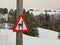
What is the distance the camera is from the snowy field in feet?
20.7

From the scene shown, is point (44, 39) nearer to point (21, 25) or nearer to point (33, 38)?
point (33, 38)

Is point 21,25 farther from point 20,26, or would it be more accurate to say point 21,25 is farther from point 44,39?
point 44,39

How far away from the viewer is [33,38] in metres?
6.43

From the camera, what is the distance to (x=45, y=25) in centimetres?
631

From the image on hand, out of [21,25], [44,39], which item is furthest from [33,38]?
[21,25]

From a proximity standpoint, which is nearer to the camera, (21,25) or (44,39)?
(21,25)

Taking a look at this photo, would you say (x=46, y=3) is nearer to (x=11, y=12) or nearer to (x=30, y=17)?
(x=30, y=17)

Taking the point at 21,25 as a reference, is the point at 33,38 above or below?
below

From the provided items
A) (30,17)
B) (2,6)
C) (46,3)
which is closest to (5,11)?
(2,6)

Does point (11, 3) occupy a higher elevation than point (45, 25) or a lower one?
higher

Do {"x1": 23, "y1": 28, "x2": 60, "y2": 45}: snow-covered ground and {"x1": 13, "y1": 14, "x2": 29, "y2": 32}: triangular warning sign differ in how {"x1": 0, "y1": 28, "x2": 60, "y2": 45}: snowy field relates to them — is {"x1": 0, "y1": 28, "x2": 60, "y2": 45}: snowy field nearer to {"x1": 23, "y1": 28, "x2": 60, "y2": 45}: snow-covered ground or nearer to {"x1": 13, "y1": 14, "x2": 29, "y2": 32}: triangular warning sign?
{"x1": 23, "y1": 28, "x2": 60, "y2": 45}: snow-covered ground

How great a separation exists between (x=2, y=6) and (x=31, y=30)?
3.42 ft

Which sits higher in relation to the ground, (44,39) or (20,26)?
(20,26)

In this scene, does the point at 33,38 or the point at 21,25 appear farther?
the point at 33,38
